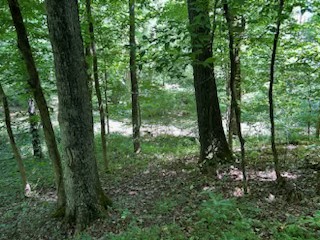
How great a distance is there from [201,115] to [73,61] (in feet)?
9.73

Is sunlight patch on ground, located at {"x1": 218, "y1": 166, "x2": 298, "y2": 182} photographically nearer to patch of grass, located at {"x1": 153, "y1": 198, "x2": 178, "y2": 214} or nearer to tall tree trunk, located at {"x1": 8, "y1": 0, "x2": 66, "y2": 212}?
patch of grass, located at {"x1": 153, "y1": 198, "x2": 178, "y2": 214}

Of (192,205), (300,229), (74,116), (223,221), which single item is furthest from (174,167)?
(300,229)

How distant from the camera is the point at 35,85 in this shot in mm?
5062

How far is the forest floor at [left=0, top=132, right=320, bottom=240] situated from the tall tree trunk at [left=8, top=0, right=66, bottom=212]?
72 centimetres

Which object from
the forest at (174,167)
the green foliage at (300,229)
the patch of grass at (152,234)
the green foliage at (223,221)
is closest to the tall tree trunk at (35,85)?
the forest at (174,167)

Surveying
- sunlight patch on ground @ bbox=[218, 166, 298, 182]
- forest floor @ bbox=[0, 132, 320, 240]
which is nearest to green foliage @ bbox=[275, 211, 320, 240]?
forest floor @ bbox=[0, 132, 320, 240]

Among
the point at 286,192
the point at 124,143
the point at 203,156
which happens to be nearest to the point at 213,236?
the point at 286,192

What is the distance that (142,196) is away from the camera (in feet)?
17.9

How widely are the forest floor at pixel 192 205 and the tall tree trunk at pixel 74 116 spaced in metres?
0.37

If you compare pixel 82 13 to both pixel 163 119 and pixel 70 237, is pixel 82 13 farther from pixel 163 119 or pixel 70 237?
pixel 163 119

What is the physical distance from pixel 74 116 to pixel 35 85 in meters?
1.31

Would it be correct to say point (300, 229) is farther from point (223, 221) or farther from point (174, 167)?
point (174, 167)

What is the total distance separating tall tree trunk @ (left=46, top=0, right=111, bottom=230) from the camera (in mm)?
4199

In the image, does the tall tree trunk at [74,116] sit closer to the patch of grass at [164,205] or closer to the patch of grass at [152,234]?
the patch of grass at [152,234]
